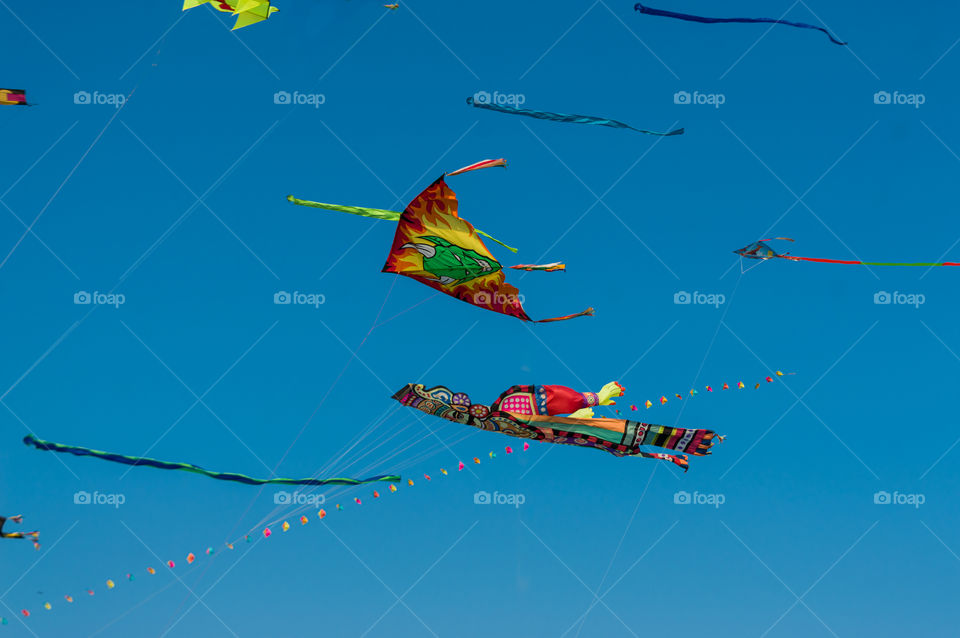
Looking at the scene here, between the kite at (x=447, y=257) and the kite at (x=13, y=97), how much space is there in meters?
7.70

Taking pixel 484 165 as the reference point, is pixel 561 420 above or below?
below

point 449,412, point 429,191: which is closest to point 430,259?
point 429,191

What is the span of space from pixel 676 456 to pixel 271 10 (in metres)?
12.2

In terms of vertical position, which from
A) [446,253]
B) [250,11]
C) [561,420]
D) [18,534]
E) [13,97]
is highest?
[250,11]

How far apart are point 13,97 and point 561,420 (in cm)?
1264

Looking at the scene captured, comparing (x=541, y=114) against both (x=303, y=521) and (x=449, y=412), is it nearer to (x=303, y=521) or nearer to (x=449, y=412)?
(x=449, y=412)

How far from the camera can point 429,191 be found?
21.7 meters

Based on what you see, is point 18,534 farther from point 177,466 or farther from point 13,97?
point 13,97

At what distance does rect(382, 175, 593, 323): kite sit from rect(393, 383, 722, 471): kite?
6.13ft

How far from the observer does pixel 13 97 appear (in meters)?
21.0

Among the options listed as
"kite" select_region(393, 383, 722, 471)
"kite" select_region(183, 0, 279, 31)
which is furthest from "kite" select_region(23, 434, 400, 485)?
→ "kite" select_region(183, 0, 279, 31)

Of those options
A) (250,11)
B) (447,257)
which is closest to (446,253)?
(447,257)

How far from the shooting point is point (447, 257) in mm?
22703

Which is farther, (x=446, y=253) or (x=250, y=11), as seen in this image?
(x=446, y=253)
